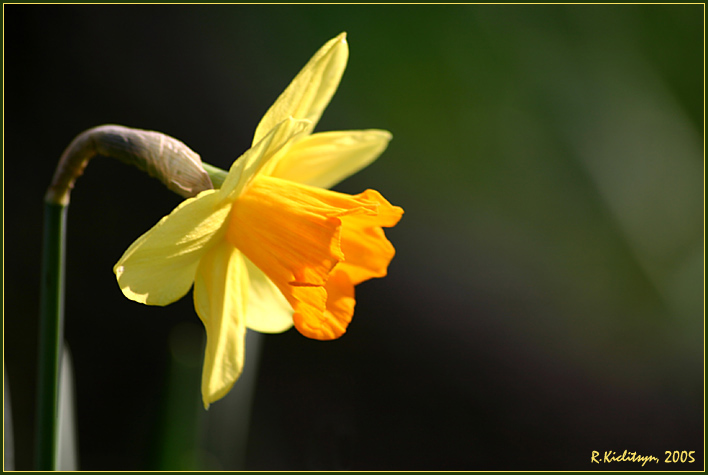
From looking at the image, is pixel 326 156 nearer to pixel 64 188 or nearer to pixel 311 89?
pixel 311 89

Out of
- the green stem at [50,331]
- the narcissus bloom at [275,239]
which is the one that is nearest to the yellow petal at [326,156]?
the narcissus bloom at [275,239]

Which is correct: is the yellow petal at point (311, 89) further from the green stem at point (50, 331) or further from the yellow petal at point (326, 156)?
the green stem at point (50, 331)

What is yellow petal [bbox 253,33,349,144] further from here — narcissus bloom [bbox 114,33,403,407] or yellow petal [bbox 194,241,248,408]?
yellow petal [bbox 194,241,248,408]

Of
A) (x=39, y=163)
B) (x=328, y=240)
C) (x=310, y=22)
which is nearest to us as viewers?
(x=328, y=240)

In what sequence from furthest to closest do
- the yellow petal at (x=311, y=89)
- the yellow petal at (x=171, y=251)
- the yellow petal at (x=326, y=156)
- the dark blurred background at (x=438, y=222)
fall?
the dark blurred background at (x=438, y=222), the yellow petal at (x=326, y=156), the yellow petal at (x=311, y=89), the yellow petal at (x=171, y=251)

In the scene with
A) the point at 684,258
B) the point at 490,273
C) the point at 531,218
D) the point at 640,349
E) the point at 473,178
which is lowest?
the point at 640,349

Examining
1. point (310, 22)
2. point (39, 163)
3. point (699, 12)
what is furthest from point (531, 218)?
point (39, 163)

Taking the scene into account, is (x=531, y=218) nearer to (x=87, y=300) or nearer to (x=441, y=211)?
(x=441, y=211)
